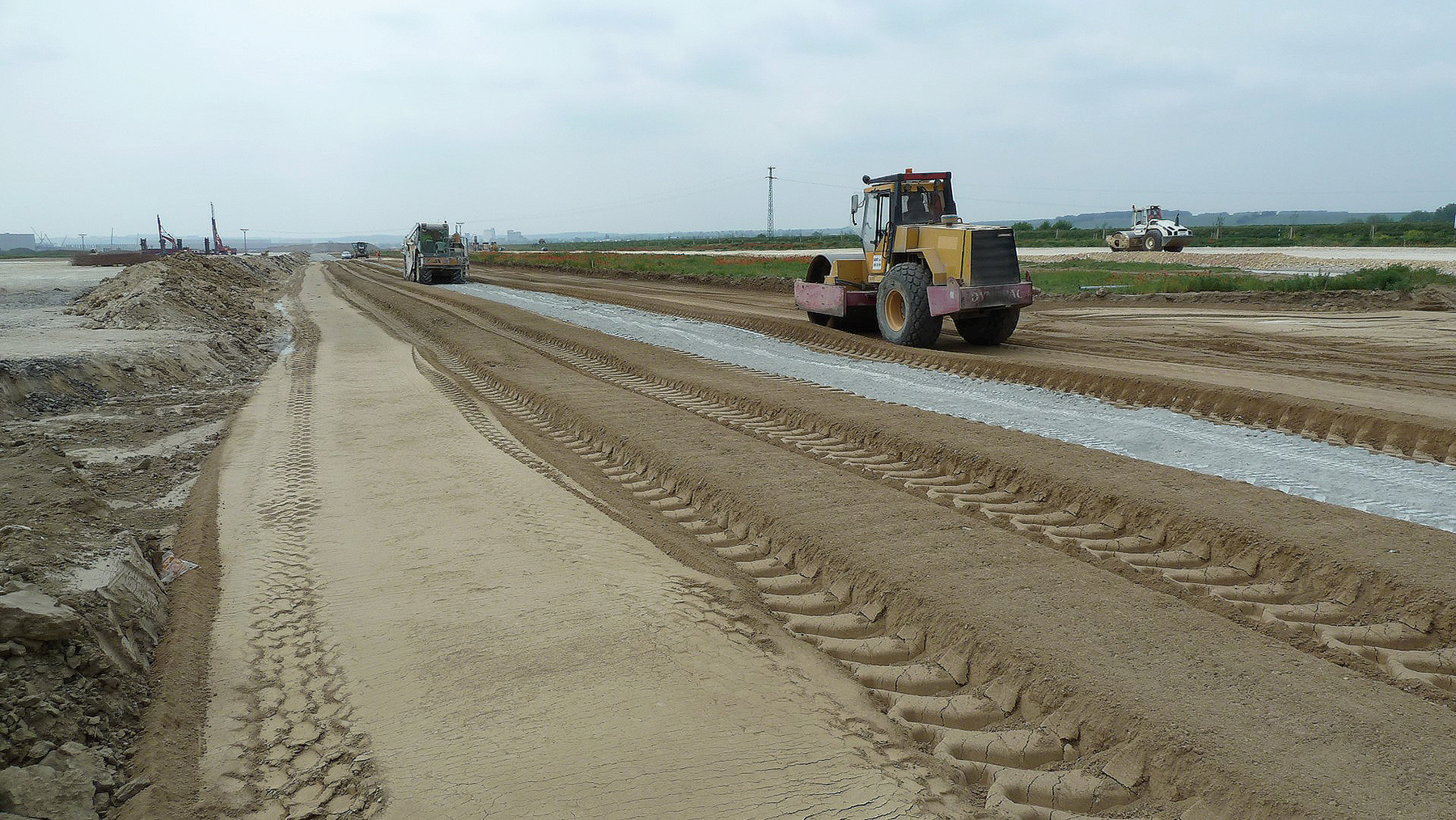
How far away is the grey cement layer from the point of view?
6109mm

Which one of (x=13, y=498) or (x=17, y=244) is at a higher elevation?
(x=17, y=244)

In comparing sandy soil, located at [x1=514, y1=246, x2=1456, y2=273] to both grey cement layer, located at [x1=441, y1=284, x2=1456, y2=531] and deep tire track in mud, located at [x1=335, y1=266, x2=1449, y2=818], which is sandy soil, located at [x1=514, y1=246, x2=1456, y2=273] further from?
deep tire track in mud, located at [x1=335, y1=266, x2=1449, y2=818]

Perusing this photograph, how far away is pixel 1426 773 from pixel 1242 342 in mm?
11522

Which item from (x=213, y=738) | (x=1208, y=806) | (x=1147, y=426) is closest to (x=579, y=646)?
(x=213, y=738)

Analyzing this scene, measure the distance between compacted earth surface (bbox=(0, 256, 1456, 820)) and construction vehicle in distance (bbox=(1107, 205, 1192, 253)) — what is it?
29729 mm

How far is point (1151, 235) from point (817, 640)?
38099 millimetres

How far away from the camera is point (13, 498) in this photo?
528 cm

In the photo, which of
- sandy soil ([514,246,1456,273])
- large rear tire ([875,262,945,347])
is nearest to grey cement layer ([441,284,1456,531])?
large rear tire ([875,262,945,347])

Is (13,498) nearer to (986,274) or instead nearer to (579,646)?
(579,646)

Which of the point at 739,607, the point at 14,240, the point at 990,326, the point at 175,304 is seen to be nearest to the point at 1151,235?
the point at 990,326

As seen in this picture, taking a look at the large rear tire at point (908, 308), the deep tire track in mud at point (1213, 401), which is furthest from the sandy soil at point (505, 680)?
the large rear tire at point (908, 308)

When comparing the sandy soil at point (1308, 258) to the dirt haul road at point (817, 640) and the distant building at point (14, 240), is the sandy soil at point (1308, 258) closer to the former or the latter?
the dirt haul road at point (817, 640)

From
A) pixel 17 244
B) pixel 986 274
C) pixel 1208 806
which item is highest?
pixel 17 244

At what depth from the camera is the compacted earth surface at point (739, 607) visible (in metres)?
3.05
